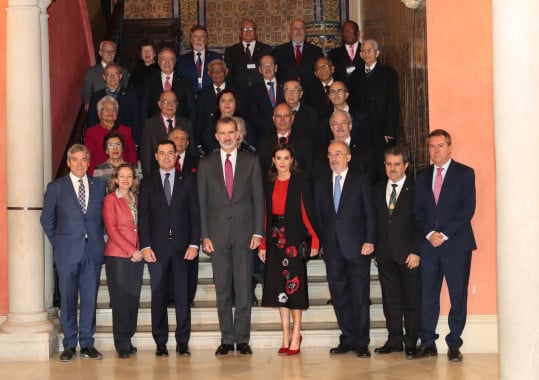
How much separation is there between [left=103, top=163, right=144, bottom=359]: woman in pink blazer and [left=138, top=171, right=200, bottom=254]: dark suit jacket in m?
0.11

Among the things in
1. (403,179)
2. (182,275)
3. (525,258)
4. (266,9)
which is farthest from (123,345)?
(266,9)

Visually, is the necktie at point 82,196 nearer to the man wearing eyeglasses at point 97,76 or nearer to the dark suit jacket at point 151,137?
the dark suit jacket at point 151,137

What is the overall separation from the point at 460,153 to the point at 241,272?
1.93m

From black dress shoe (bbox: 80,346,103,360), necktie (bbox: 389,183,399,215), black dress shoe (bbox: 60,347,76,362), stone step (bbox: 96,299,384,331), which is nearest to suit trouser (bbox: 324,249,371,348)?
necktie (bbox: 389,183,399,215)

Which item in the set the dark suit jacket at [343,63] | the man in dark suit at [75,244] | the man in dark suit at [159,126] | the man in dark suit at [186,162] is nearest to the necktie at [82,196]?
the man in dark suit at [75,244]

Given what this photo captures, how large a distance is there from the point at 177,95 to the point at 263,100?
2.78ft

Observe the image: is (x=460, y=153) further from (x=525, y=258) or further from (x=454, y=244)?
(x=525, y=258)

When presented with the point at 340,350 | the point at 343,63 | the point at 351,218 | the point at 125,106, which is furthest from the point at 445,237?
the point at 125,106

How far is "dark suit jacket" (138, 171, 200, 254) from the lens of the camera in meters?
6.98

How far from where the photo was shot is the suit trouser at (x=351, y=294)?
6.91m

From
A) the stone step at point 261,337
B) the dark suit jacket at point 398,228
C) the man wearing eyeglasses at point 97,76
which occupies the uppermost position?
the man wearing eyeglasses at point 97,76

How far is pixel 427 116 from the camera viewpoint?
736 centimetres

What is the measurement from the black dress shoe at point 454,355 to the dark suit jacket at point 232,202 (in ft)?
5.42

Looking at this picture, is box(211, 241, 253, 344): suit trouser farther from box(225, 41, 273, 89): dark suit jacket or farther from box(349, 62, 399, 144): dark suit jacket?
box(225, 41, 273, 89): dark suit jacket
